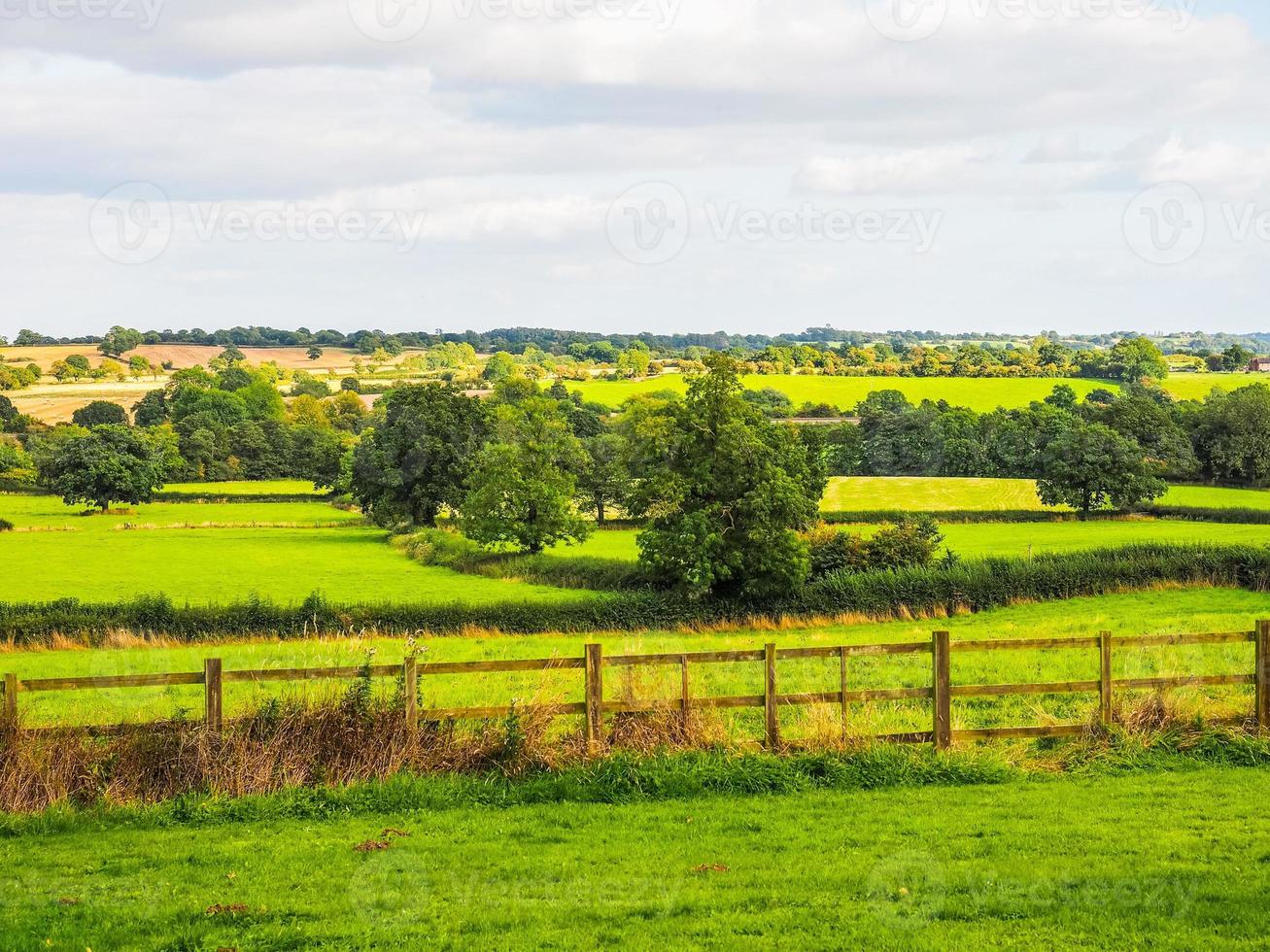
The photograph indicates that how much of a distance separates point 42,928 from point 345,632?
25083 mm

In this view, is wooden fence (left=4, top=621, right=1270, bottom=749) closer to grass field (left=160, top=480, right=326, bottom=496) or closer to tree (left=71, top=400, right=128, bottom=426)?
grass field (left=160, top=480, right=326, bottom=496)

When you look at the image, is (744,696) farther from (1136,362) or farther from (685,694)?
(1136,362)

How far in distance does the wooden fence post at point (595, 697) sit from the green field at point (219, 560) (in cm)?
2306

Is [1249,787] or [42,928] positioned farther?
[1249,787]

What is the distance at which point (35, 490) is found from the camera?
315ft

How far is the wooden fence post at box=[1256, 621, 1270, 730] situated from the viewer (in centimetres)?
1357

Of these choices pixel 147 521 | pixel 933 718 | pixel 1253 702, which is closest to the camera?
pixel 933 718

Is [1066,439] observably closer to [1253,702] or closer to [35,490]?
[1253,702]

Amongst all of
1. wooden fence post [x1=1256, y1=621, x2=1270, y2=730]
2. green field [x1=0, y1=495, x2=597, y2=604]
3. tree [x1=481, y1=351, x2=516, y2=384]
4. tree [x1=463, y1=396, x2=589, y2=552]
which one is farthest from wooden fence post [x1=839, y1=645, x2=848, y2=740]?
tree [x1=481, y1=351, x2=516, y2=384]

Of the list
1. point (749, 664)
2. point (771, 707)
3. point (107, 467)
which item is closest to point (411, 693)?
point (771, 707)

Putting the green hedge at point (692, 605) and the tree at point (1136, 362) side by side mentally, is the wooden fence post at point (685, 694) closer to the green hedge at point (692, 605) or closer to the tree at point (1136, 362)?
the green hedge at point (692, 605)

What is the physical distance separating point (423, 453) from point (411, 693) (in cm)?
5645

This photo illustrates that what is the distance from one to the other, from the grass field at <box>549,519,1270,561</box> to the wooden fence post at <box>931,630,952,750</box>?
39.3 metres

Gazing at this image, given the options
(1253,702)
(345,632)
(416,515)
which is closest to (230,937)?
(1253,702)
